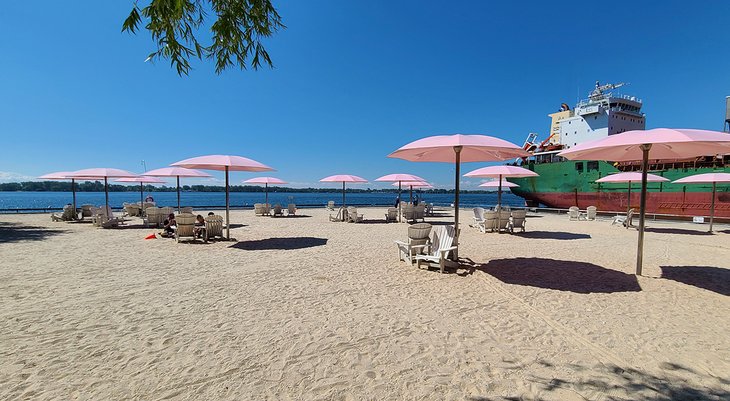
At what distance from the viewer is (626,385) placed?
271 cm

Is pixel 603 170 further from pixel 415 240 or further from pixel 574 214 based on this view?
pixel 415 240

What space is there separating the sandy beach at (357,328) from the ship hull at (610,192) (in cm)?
1535

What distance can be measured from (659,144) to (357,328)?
18.3 feet

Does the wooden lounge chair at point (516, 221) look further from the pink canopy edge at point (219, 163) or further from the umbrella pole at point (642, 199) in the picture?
the pink canopy edge at point (219, 163)

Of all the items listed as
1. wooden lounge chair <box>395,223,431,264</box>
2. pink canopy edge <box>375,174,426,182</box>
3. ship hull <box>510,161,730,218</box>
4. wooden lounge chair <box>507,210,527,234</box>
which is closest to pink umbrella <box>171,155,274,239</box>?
wooden lounge chair <box>395,223,431,264</box>

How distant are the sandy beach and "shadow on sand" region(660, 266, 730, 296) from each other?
59mm

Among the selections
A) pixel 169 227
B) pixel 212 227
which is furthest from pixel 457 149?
pixel 169 227

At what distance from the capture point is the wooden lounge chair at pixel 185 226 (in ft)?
31.1

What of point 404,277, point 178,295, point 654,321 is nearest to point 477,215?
point 404,277

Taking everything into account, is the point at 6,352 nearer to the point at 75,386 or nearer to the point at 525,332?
the point at 75,386

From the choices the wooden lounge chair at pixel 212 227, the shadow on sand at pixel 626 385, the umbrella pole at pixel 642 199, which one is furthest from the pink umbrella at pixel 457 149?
the wooden lounge chair at pixel 212 227

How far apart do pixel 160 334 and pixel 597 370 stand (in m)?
4.41

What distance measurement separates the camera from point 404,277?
20.1ft

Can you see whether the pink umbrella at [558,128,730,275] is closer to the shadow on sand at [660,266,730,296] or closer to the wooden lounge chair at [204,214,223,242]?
the shadow on sand at [660,266,730,296]
